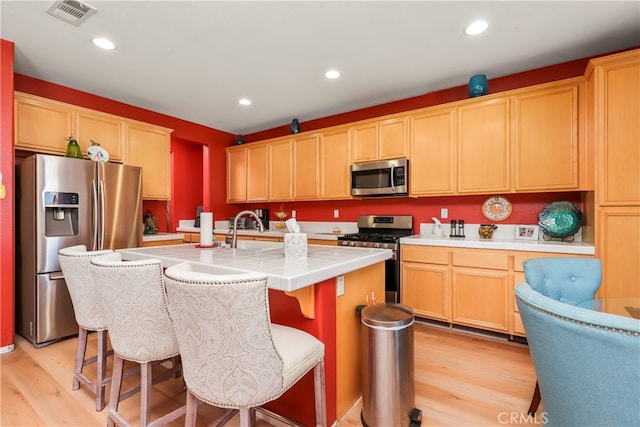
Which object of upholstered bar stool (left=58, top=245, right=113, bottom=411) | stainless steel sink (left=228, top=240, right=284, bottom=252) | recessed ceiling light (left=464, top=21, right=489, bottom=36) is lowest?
upholstered bar stool (left=58, top=245, right=113, bottom=411)

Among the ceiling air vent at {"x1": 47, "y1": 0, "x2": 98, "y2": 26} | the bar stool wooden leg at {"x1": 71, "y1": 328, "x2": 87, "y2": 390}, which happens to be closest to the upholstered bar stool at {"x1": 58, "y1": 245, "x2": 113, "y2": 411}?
the bar stool wooden leg at {"x1": 71, "y1": 328, "x2": 87, "y2": 390}

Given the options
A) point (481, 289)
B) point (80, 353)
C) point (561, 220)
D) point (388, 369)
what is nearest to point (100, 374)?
point (80, 353)

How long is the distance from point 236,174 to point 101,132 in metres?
2.09

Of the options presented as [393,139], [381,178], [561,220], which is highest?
[393,139]

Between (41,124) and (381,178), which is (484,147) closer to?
(381,178)

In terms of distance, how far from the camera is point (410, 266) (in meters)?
3.21

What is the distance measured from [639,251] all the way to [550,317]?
2219mm

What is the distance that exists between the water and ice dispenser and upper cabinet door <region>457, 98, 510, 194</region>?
3.86 meters

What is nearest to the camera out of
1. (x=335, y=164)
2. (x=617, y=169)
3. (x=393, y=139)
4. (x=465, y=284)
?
(x=617, y=169)

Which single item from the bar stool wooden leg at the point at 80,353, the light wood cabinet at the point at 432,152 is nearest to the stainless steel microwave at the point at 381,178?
the light wood cabinet at the point at 432,152

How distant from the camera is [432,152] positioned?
3369 mm

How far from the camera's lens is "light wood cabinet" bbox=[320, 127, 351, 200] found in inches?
157

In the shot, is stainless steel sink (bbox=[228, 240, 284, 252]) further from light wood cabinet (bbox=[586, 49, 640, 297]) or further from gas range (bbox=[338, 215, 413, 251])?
light wood cabinet (bbox=[586, 49, 640, 297])

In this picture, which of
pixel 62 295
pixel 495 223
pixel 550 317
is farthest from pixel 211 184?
pixel 550 317
